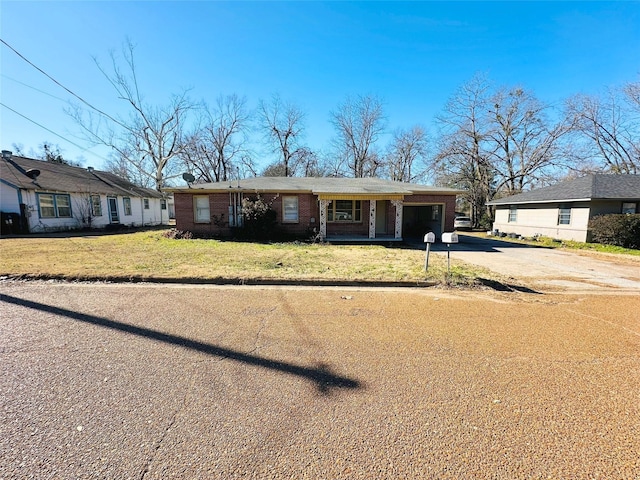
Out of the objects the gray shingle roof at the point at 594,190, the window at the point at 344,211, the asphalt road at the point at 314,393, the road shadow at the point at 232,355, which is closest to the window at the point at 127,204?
the window at the point at 344,211

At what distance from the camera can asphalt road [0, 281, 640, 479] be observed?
1.90m

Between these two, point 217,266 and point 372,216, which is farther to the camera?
point 372,216

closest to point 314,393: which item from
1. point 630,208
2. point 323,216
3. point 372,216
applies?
point 323,216

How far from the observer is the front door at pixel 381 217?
674 inches

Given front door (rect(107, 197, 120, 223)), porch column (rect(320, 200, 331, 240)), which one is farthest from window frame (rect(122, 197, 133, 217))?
porch column (rect(320, 200, 331, 240))

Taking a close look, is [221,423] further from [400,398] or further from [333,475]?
[400,398]

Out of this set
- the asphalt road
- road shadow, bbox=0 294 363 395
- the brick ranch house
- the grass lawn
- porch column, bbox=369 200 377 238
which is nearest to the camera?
the asphalt road

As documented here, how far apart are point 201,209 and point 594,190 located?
2116cm

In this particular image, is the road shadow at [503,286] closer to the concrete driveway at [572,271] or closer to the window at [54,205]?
the concrete driveway at [572,271]

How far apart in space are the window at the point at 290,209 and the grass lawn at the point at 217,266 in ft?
15.8

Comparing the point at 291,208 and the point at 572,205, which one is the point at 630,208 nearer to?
the point at 572,205

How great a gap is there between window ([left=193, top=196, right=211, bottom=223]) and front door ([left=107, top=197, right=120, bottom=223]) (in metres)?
9.83

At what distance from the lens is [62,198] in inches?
687

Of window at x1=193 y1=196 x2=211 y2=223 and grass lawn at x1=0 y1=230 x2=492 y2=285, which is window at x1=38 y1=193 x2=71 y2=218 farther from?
window at x1=193 y1=196 x2=211 y2=223
